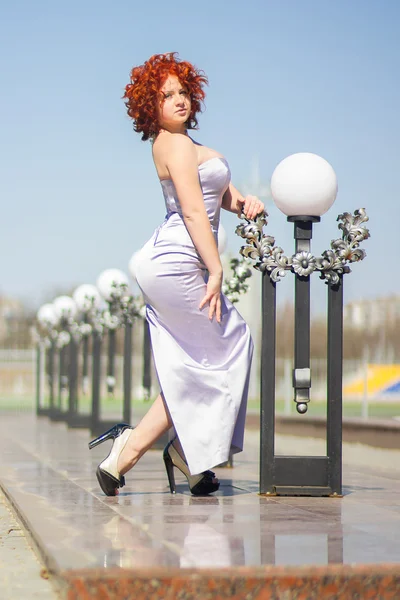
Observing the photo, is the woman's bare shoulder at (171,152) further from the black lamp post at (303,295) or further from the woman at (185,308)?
the black lamp post at (303,295)

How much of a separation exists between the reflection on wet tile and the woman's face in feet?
6.05

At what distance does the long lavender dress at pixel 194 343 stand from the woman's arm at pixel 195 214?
0.10m

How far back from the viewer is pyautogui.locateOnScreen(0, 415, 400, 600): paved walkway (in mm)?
3146

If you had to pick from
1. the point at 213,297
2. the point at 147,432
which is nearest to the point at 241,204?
the point at 213,297

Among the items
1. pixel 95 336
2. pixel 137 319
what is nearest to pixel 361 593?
pixel 137 319

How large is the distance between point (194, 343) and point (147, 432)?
0.48 m

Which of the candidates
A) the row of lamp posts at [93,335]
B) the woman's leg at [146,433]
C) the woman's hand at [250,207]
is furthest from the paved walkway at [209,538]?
the row of lamp posts at [93,335]

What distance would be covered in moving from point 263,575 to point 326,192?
3091mm

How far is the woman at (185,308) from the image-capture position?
17.5 feet

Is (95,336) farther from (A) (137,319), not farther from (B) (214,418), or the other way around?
(B) (214,418)

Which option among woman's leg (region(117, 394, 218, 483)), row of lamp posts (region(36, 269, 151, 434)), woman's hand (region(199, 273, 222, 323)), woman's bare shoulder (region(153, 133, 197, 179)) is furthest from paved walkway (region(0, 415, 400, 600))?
row of lamp posts (region(36, 269, 151, 434))

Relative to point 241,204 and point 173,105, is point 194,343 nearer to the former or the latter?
point 241,204

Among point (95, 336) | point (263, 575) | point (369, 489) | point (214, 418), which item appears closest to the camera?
point (263, 575)

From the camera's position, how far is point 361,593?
3197 mm
